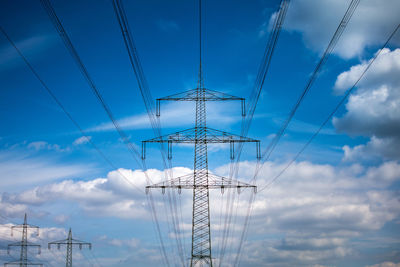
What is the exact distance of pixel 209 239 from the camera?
51844mm

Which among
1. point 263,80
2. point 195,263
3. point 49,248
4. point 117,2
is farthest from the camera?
point 49,248

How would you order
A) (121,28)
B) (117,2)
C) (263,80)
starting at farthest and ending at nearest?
(263,80)
(121,28)
(117,2)

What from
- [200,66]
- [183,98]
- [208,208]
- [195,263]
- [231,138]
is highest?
[200,66]

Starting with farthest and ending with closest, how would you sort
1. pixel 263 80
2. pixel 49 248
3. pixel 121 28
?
1. pixel 49 248
2. pixel 263 80
3. pixel 121 28

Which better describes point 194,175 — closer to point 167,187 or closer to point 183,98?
point 167,187

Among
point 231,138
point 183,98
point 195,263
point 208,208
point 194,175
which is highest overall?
point 183,98

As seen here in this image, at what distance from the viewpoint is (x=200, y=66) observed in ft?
187

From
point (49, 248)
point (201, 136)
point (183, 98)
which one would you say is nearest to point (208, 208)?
point (201, 136)

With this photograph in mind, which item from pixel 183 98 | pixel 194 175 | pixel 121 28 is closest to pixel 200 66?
pixel 183 98

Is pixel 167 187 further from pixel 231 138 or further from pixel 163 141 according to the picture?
pixel 231 138

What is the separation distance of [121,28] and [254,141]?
2514 cm

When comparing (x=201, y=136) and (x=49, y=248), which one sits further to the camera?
(x=49, y=248)

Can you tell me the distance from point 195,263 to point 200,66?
76.7 feet

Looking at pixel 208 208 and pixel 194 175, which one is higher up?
pixel 194 175
